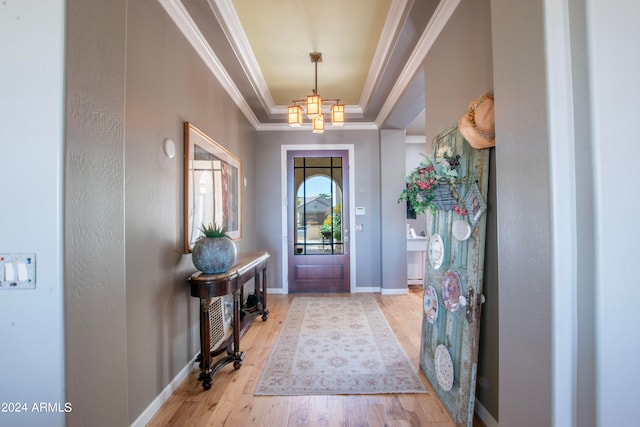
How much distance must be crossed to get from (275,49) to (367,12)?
3.27 ft

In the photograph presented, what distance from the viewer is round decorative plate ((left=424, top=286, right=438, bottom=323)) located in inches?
76.4

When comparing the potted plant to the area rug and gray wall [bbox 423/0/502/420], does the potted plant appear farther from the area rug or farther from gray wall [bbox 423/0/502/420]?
gray wall [bbox 423/0/502/420]

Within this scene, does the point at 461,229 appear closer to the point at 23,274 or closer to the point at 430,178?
the point at 430,178

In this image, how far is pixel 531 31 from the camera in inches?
33.9

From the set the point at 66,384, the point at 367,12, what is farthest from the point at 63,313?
the point at 367,12

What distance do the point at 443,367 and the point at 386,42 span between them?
2.72 metres

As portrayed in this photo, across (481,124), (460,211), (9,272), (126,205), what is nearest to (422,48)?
(481,124)

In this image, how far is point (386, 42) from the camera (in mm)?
2553

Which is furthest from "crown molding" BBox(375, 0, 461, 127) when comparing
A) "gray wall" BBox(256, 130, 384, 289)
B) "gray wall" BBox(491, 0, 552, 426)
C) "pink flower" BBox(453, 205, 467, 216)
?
"pink flower" BBox(453, 205, 467, 216)

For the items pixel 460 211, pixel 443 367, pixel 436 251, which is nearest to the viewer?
pixel 460 211

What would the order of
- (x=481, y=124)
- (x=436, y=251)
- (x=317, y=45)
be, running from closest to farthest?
(x=481, y=124)
(x=436, y=251)
(x=317, y=45)

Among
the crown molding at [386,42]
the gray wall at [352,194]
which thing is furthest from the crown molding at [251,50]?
the gray wall at [352,194]

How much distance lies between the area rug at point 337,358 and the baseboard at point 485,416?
1.20 feet

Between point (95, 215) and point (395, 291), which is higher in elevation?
point (95, 215)
